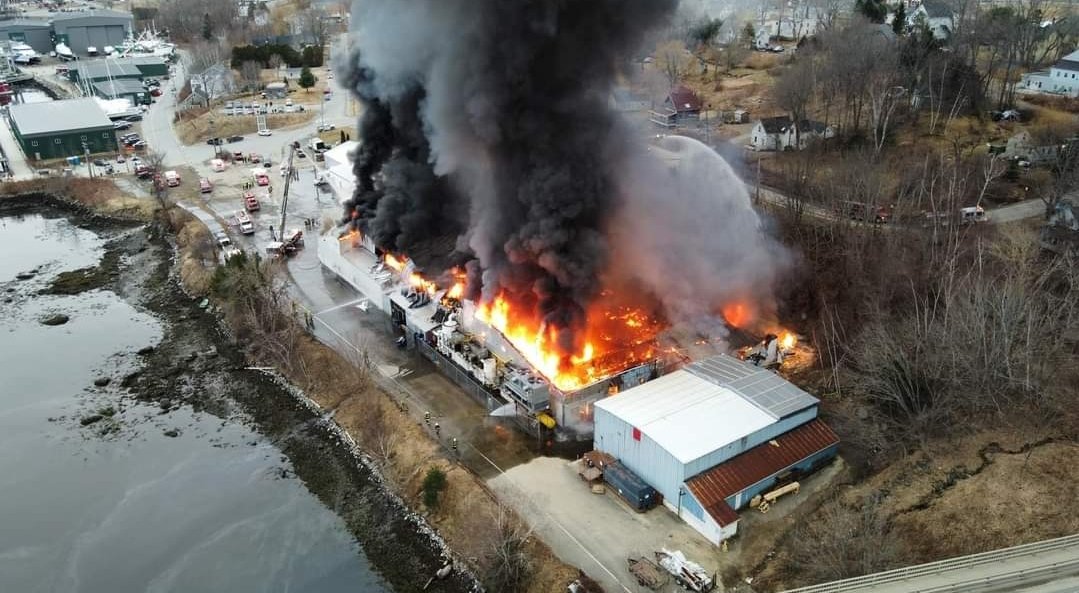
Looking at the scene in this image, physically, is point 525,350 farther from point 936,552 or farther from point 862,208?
point 862,208

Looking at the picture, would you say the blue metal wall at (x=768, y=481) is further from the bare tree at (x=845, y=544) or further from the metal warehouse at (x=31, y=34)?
the metal warehouse at (x=31, y=34)

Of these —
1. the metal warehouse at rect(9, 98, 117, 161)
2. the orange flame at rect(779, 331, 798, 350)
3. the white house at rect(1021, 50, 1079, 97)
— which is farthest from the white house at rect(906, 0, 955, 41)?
the metal warehouse at rect(9, 98, 117, 161)

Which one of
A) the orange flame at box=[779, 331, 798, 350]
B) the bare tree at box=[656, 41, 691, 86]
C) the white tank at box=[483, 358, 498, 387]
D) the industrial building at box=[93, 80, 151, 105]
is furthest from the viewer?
the industrial building at box=[93, 80, 151, 105]

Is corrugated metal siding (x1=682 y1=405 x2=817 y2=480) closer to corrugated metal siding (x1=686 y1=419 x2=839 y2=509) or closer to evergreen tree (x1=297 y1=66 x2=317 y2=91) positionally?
corrugated metal siding (x1=686 y1=419 x2=839 y2=509)

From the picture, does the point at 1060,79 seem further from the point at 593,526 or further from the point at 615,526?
the point at 593,526

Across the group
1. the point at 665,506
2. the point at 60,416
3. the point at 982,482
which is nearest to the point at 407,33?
the point at 60,416

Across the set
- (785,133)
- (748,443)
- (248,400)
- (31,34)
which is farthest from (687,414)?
(31,34)
